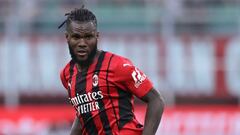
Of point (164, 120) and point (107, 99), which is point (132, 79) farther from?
point (164, 120)

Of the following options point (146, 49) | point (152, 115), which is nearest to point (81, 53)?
point (152, 115)

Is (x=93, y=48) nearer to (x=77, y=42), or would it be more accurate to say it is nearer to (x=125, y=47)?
(x=77, y=42)

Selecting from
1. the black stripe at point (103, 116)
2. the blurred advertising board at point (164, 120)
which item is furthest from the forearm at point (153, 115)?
the blurred advertising board at point (164, 120)

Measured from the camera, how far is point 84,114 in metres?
6.18

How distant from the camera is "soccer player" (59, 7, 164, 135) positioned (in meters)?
6.00

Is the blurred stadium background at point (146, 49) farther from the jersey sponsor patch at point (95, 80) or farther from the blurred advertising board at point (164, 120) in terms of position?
the jersey sponsor patch at point (95, 80)

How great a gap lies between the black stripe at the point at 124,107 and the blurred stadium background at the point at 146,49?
881 cm

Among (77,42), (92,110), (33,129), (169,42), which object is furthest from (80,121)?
(169,42)

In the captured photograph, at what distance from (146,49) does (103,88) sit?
971cm

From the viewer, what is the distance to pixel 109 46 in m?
15.7

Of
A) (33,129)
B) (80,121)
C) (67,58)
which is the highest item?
(80,121)

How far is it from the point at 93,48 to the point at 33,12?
981cm

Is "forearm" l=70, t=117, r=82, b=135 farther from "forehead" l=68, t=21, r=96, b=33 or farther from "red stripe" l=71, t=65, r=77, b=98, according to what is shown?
"forehead" l=68, t=21, r=96, b=33

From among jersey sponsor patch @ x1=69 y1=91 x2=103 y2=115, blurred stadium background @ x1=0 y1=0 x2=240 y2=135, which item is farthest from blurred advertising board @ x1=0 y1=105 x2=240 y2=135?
jersey sponsor patch @ x1=69 y1=91 x2=103 y2=115
